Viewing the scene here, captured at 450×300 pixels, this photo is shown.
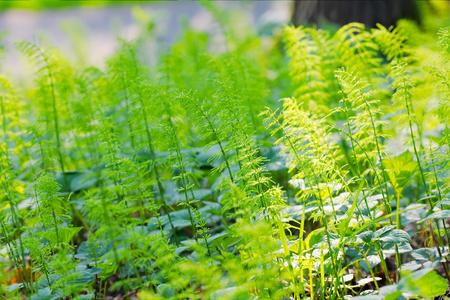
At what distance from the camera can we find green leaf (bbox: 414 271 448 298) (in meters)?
1.08

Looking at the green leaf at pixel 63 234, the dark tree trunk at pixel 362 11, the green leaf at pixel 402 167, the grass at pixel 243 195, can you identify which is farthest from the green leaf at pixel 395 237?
the dark tree trunk at pixel 362 11

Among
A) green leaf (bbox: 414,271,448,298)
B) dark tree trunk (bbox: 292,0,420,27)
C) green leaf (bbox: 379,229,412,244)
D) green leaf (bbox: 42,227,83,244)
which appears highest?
dark tree trunk (bbox: 292,0,420,27)

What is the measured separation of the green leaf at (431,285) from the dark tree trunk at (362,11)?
2918 millimetres

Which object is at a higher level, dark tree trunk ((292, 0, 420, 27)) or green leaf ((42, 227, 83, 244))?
dark tree trunk ((292, 0, 420, 27))

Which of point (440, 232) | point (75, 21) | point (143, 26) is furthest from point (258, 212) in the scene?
point (75, 21)

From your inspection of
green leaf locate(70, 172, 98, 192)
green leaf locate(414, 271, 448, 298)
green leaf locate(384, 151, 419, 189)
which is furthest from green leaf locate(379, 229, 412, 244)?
green leaf locate(70, 172, 98, 192)

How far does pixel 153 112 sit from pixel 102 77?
0.83 meters

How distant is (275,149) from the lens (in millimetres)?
2049

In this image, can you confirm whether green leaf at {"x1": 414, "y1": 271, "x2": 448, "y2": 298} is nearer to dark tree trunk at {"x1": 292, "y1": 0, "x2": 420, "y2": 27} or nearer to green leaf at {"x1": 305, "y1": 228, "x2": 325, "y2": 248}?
green leaf at {"x1": 305, "y1": 228, "x2": 325, "y2": 248}

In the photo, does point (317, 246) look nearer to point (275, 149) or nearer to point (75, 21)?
point (275, 149)

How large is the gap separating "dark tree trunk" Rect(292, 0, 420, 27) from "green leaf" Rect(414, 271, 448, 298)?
9.57ft

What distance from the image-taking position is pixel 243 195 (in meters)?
1.12

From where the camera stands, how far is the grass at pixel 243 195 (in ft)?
3.84

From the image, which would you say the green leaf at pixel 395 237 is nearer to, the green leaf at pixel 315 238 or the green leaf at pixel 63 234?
the green leaf at pixel 315 238
